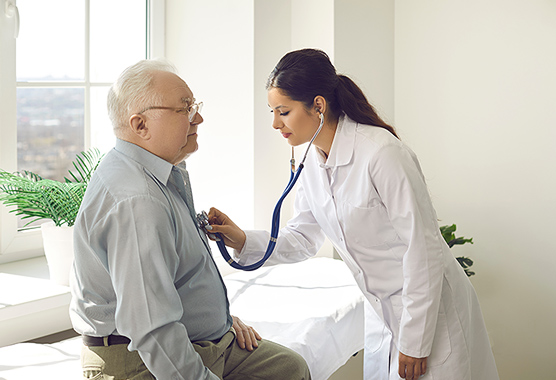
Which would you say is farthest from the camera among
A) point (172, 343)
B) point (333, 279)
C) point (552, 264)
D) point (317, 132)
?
point (552, 264)

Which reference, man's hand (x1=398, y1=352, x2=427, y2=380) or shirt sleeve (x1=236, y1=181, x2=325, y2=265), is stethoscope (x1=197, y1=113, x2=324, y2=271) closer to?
shirt sleeve (x1=236, y1=181, x2=325, y2=265)

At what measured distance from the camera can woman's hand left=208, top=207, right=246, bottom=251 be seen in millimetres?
1694

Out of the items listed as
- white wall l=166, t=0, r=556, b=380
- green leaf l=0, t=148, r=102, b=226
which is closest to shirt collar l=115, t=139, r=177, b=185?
green leaf l=0, t=148, r=102, b=226

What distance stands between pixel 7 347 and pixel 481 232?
7.34 ft

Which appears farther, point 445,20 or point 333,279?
point 445,20

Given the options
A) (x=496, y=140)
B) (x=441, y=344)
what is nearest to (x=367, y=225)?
(x=441, y=344)

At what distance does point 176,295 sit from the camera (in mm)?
1188

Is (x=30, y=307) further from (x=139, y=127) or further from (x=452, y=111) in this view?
(x=452, y=111)

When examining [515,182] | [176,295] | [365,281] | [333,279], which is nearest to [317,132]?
[365,281]

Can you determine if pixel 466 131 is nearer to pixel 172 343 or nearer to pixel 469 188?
pixel 469 188

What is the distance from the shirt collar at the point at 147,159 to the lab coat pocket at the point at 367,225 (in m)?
0.56

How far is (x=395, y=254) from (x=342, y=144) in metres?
0.35

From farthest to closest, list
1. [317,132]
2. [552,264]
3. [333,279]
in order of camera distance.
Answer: [552,264], [333,279], [317,132]

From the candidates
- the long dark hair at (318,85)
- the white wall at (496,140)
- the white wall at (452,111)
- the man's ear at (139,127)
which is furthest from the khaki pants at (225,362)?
the white wall at (496,140)
